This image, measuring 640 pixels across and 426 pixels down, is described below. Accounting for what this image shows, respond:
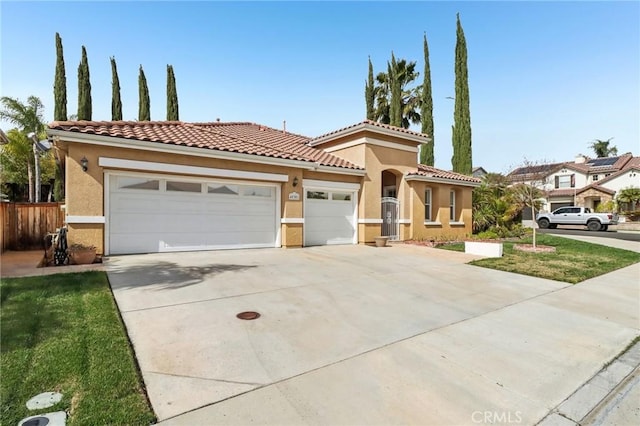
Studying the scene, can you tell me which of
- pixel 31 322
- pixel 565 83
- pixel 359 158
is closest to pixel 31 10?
pixel 31 322

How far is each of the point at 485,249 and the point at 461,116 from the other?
16619mm

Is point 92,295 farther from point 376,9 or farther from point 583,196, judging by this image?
point 583,196

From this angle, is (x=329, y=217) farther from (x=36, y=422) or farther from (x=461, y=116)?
(x=461, y=116)

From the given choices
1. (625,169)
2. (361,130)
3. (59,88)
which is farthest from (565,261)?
(625,169)

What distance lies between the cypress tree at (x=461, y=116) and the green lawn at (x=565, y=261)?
11397 millimetres

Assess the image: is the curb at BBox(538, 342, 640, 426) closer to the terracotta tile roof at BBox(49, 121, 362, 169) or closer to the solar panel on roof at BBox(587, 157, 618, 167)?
the terracotta tile roof at BBox(49, 121, 362, 169)

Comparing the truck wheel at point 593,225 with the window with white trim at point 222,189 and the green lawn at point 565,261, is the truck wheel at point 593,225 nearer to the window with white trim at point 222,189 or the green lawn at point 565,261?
the green lawn at point 565,261

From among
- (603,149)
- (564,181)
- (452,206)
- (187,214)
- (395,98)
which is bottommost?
(187,214)

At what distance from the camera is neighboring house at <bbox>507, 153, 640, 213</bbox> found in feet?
119

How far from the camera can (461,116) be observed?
24750 mm

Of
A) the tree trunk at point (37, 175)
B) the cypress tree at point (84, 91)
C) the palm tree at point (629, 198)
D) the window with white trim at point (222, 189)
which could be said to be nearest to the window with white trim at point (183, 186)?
the window with white trim at point (222, 189)

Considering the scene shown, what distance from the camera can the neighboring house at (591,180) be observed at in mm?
36281

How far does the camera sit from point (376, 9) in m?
13.5

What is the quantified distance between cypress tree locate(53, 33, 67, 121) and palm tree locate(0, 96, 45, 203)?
1262mm
